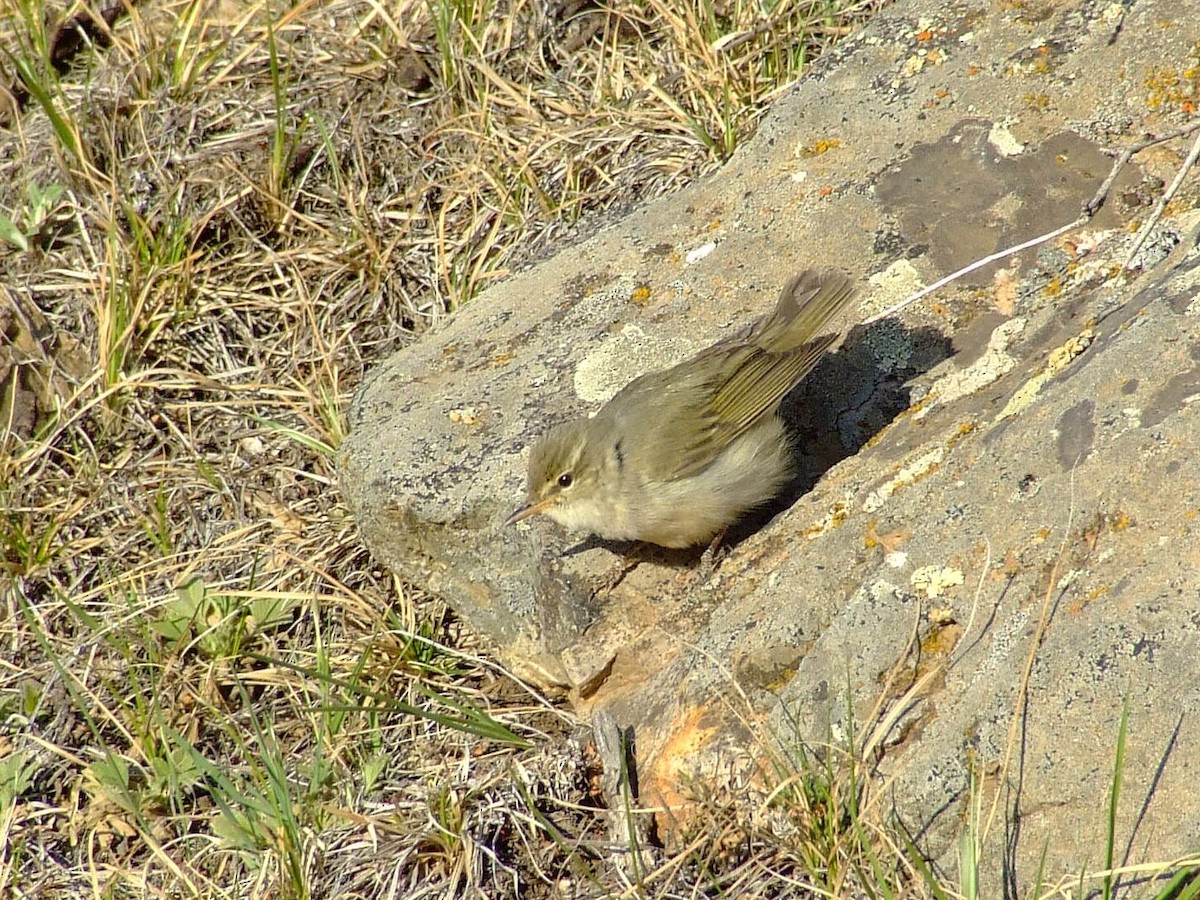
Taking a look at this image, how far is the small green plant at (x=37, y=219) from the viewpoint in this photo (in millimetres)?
6312

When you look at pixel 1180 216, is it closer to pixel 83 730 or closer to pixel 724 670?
pixel 724 670

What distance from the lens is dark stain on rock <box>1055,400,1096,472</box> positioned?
3418 mm

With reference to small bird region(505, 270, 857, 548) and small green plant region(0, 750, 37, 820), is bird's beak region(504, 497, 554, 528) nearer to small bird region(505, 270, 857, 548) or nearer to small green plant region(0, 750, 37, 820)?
small bird region(505, 270, 857, 548)

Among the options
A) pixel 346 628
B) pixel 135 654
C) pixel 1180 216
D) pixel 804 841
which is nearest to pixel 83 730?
pixel 135 654

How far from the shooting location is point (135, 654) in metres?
4.94

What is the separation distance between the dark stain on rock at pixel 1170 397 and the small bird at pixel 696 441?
1.27m

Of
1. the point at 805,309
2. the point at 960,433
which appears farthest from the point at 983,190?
the point at 960,433

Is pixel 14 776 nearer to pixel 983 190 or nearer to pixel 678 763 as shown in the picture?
pixel 678 763

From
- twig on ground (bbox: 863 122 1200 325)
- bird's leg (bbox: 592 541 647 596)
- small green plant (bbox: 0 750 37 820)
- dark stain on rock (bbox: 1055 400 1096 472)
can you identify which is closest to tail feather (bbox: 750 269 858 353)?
twig on ground (bbox: 863 122 1200 325)

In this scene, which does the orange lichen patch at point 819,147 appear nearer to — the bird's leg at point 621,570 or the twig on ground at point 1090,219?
the twig on ground at point 1090,219

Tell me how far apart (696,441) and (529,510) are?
659 millimetres

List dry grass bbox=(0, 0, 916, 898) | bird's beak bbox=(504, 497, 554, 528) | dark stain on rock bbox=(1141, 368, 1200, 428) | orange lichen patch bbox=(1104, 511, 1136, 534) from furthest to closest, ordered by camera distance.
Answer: bird's beak bbox=(504, 497, 554, 528) < dry grass bbox=(0, 0, 916, 898) < dark stain on rock bbox=(1141, 368, 1200, 428) < orange lichen patch bbox=(1104, 511, 1136, 534)

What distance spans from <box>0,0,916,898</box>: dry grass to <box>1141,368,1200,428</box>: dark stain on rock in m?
1.84

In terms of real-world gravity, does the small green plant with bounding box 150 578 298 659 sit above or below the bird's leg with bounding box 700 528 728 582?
above
